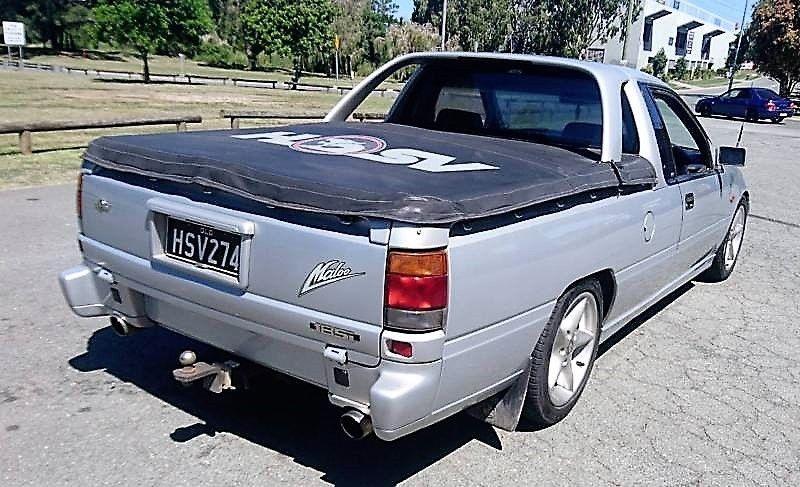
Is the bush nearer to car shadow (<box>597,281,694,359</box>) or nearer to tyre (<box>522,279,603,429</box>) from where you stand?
car shadow (<box>597,281,694,359</box>)

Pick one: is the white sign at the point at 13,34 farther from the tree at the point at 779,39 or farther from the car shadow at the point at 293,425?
the car shadow at the point at 293,425

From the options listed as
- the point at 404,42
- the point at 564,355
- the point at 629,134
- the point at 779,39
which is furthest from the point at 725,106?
the point at 404,42

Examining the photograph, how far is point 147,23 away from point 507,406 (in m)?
47.0

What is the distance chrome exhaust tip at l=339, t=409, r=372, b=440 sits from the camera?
8.79 ft

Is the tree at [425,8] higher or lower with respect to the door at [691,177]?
higher

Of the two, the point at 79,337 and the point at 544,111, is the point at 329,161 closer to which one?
the point at 544,111

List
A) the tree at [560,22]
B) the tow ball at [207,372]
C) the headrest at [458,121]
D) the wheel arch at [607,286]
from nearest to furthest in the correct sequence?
the tow ball at [207,372], the wheel arch at [607,286], the headrest at [458,121], the tree at [560,22]

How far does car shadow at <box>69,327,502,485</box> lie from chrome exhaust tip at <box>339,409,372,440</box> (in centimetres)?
35

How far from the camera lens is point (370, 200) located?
252 cm

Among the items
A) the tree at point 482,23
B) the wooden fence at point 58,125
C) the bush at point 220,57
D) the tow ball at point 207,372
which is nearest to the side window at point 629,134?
the tow ball at point 207,372

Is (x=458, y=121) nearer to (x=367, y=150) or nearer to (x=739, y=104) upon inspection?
(x=367, y=150)

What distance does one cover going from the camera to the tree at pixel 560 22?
64375 millimetres

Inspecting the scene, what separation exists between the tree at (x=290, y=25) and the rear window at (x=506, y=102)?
50131 mm

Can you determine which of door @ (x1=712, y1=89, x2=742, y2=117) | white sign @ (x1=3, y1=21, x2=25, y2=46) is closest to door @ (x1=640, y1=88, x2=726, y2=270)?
door @ (x1=712, y1=89, x2=742, y2=117)
